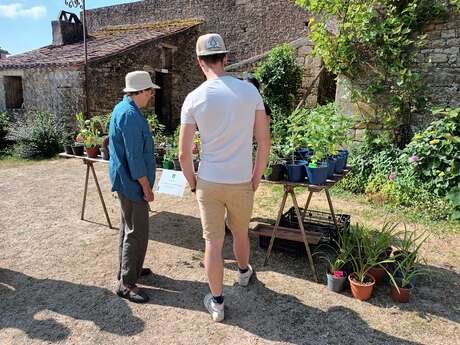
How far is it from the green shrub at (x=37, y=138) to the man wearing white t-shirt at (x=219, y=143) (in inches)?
306

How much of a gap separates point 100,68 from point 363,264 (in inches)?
342

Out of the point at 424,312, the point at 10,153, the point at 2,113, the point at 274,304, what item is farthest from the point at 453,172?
the point at 2,113

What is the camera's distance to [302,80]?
7883 millimetres

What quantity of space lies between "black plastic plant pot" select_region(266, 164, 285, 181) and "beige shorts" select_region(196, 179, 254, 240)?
787mm

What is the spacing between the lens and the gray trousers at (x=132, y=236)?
2.77 metres

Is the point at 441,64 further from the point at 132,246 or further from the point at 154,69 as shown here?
the point at 154,69

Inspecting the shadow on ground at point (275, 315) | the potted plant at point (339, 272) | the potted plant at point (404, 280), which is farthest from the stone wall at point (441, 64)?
the shadow on ground at point (275, 315)

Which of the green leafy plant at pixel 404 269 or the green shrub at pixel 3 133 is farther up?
the green shrub at pixel 3 133

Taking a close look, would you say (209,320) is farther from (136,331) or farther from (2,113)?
(2,113)

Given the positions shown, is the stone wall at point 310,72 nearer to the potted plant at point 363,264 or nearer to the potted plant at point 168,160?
the potted plant at point 168,160

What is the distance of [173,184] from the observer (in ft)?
10.4

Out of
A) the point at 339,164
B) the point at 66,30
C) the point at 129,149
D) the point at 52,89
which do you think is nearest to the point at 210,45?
the point at 129,149

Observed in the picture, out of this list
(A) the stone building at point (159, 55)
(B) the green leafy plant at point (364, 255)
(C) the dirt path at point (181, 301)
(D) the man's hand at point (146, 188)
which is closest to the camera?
(C) the dirt path at point (181, 301)

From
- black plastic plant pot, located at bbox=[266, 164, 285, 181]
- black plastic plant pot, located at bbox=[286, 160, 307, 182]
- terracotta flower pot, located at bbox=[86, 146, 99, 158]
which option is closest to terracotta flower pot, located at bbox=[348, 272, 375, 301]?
black plastic plant pot, located at bbox=[286, 160, 307, 182]
